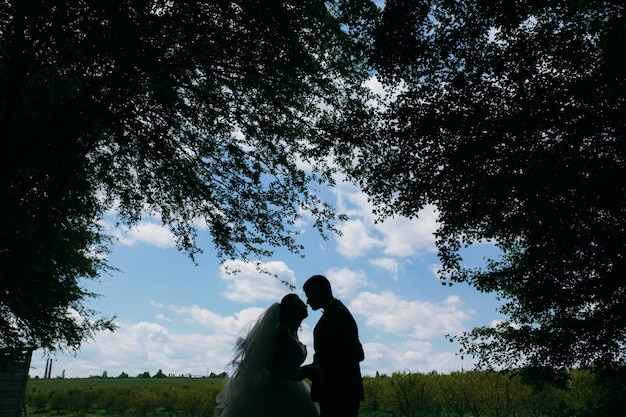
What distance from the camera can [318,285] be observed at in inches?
187

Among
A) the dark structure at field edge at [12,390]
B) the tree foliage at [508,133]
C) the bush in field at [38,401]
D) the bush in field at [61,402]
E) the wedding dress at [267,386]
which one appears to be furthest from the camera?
the bush in field at [38,401]

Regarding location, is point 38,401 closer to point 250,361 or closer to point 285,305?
point 250,361

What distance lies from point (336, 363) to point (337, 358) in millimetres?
49

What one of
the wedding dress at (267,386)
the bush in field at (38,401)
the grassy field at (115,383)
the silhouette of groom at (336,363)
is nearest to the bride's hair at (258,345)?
the wedding dress at (267,386)

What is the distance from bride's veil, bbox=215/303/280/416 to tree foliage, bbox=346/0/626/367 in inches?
261

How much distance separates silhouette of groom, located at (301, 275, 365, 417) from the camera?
4.45 metres

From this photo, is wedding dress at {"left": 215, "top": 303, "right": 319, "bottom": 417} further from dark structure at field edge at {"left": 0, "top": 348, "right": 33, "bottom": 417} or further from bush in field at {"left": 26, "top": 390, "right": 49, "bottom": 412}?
bush in field at {"left": 26, "top": 390, "right": 49, "bottom": 412}

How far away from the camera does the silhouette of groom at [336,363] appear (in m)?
4.45

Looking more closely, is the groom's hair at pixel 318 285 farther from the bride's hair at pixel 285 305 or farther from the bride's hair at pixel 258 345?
the bride's hair at pixel 258 345

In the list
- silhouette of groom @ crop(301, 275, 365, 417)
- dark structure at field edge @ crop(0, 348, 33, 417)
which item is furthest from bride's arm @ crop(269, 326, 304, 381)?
dark structure at field edge @ crop(0, 348, 33, 417)

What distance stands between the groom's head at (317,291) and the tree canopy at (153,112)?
4.59 m

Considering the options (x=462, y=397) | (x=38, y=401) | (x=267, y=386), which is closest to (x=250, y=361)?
(x=267, y=386)

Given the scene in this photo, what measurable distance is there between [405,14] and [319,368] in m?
8.81

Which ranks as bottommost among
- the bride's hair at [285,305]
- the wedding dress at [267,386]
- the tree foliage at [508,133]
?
the wedding dress at [267,386]
